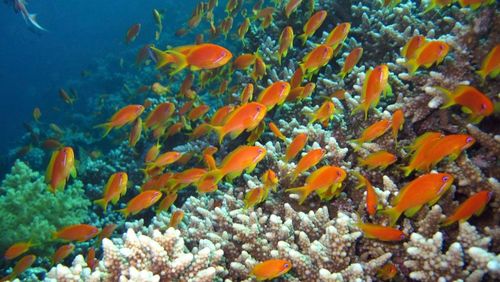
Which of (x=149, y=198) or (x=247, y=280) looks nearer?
(x=247, y=280)

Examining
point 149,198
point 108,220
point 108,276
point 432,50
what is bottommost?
point 108,220

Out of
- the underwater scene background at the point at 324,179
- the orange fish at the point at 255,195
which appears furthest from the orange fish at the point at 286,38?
the orange fish at the point at 255,195

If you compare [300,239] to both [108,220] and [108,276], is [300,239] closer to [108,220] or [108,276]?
[108,276]

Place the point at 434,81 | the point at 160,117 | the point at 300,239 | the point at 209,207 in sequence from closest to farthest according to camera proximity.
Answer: the point at 300,239, the point at 434,81, the point at 209,207, the point at 160,117

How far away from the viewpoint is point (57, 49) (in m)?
51.2

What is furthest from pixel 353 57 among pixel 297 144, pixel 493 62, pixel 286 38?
pixel 493 62

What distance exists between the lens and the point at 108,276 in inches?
104

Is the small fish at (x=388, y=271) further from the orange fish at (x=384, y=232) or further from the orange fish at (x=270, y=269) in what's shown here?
the orange fish at (x=270, y=269)

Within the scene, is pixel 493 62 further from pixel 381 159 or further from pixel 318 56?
pixel 318 56

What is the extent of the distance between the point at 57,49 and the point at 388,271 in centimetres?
5892

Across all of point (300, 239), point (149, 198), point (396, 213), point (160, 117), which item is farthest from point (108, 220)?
point (396, 213)

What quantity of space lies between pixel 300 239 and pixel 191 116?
10.8ft

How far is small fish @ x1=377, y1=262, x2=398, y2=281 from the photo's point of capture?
2.54 metres

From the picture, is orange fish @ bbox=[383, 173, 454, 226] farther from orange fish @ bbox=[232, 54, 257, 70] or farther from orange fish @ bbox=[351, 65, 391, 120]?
orange fish @ bbox=[232, 54, 257, 70]
